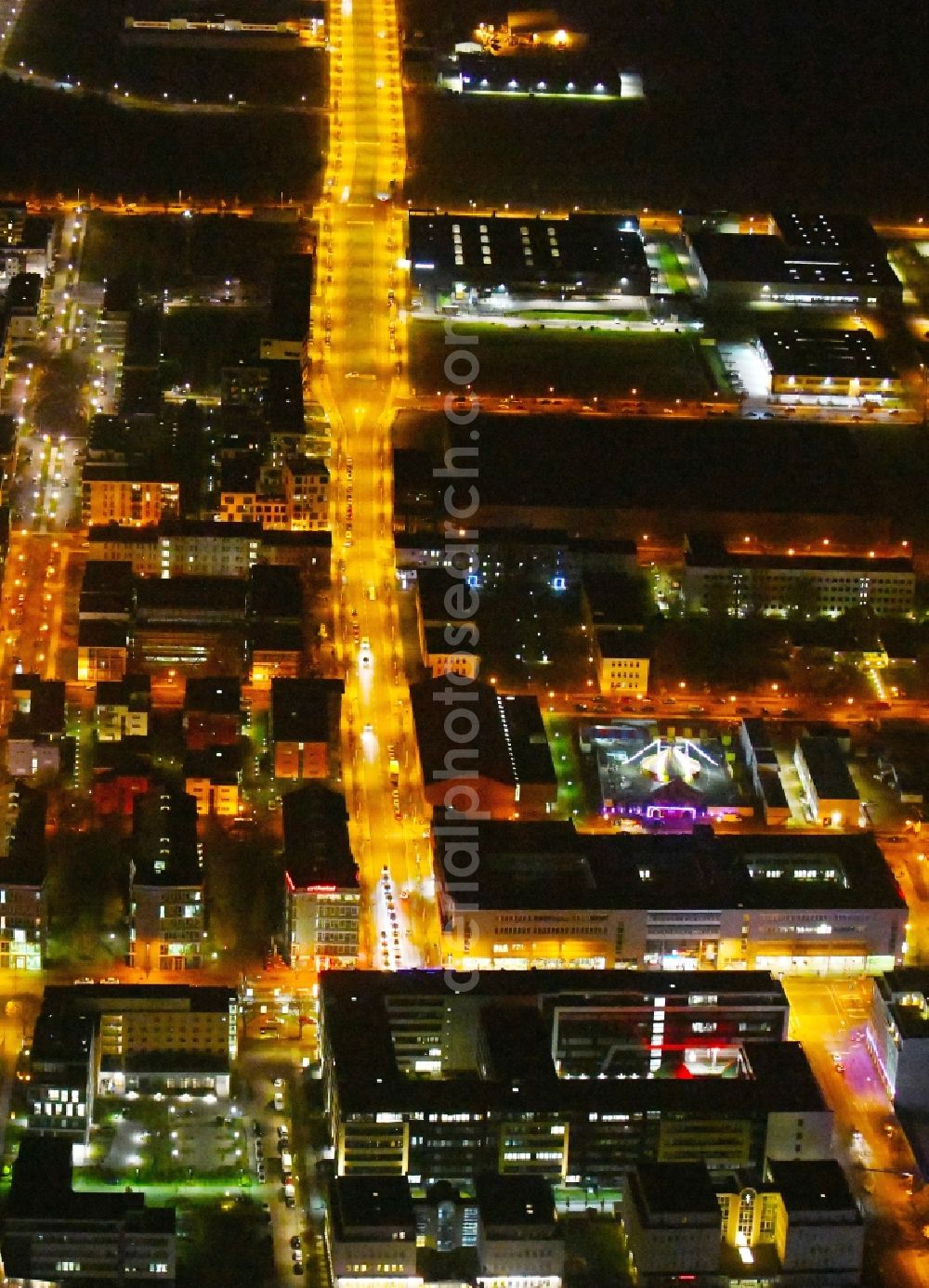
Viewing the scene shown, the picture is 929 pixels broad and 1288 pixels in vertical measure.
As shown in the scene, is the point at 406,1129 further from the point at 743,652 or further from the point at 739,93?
the point at 739,93

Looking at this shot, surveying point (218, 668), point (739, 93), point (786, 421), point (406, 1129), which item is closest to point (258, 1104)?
point (406, 1129)

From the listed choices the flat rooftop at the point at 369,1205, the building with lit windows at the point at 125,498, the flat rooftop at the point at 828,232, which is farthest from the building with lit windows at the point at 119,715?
the flat rooftop at the point at 828,232

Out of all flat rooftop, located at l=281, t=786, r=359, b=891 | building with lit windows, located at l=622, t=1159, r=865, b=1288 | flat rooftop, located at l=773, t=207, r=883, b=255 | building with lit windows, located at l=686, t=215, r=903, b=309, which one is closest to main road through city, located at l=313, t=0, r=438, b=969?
flat rooftop, located at l=281, t=786, r=359, b=891

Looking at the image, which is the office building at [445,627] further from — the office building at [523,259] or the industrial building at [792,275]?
the industrial building at [792,275]

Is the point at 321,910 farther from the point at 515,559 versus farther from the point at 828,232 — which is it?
the point at 828,232

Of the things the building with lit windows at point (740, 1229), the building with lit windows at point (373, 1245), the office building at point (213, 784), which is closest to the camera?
the building with lit windows at point (373, 1245)

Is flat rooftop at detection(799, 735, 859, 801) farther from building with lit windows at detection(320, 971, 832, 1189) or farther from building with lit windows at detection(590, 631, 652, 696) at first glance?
building with lit windows at detection(320, 971, 832, 1189)
